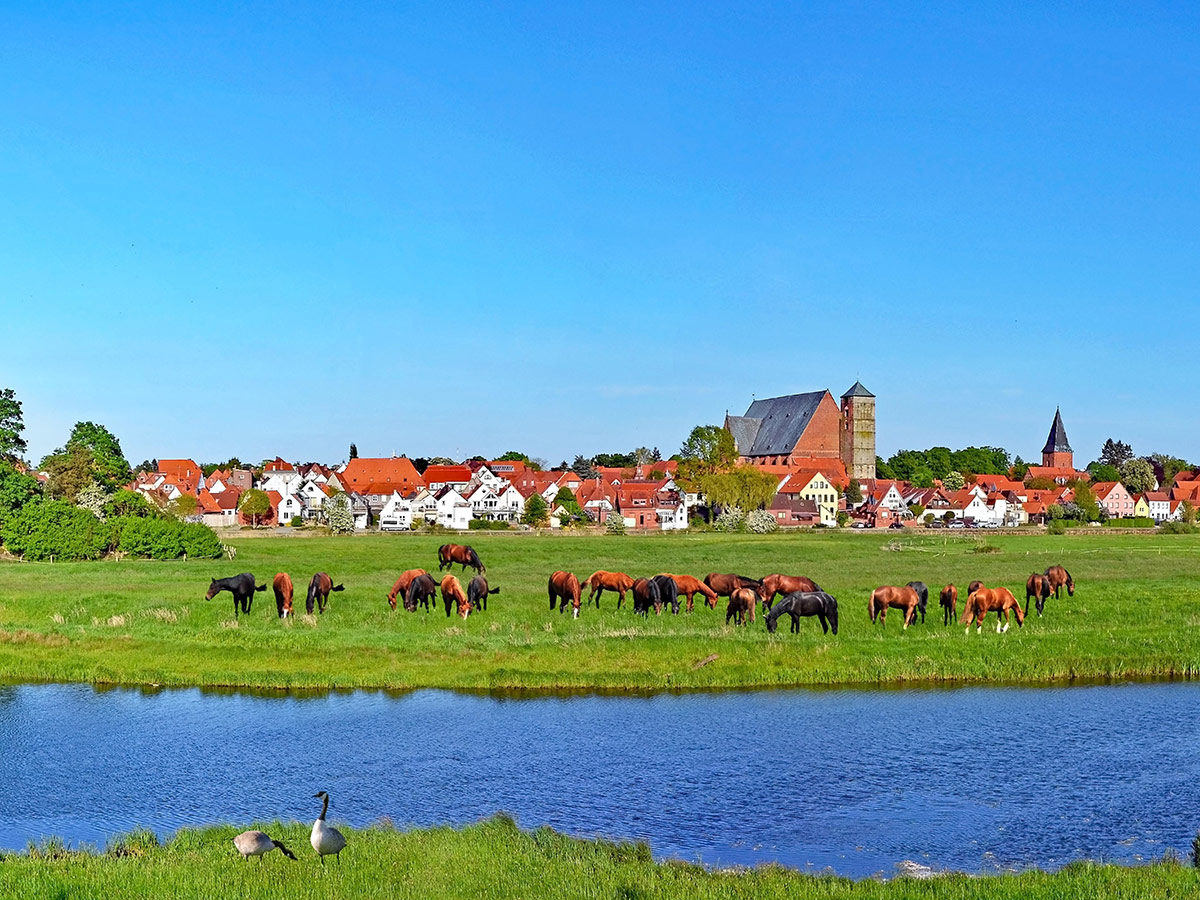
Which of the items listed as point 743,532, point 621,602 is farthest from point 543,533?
point 621,602

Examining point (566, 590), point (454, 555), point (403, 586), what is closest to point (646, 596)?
point (566, 590)

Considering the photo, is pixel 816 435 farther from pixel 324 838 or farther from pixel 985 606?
pixel 324 838

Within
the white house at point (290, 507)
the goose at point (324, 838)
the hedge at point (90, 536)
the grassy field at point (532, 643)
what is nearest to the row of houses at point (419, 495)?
the white house at point (290, 507)

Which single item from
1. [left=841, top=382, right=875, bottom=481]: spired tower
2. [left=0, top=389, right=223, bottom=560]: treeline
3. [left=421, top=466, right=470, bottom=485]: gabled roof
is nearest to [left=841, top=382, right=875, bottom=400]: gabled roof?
[left=841, top=382, right=875, bottom=481]: spired tower

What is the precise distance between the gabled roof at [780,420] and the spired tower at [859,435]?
6.21 meters

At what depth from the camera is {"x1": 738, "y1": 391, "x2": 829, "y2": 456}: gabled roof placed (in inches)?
6555

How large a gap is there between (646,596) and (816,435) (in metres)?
130

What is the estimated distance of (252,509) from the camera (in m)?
135

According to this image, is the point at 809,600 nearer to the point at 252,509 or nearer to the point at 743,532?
the point at 743,532

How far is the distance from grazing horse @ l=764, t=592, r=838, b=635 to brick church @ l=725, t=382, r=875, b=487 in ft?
405

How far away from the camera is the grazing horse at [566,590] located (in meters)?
39.3

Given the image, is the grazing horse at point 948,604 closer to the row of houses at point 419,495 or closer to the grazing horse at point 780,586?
the grazing horse at point 780,586

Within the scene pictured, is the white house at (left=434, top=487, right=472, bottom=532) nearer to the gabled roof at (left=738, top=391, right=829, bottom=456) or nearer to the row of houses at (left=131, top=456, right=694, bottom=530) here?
the row of houses at (left=131, top=456, right=694, bottom=530)

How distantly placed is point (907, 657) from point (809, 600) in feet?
12.0
